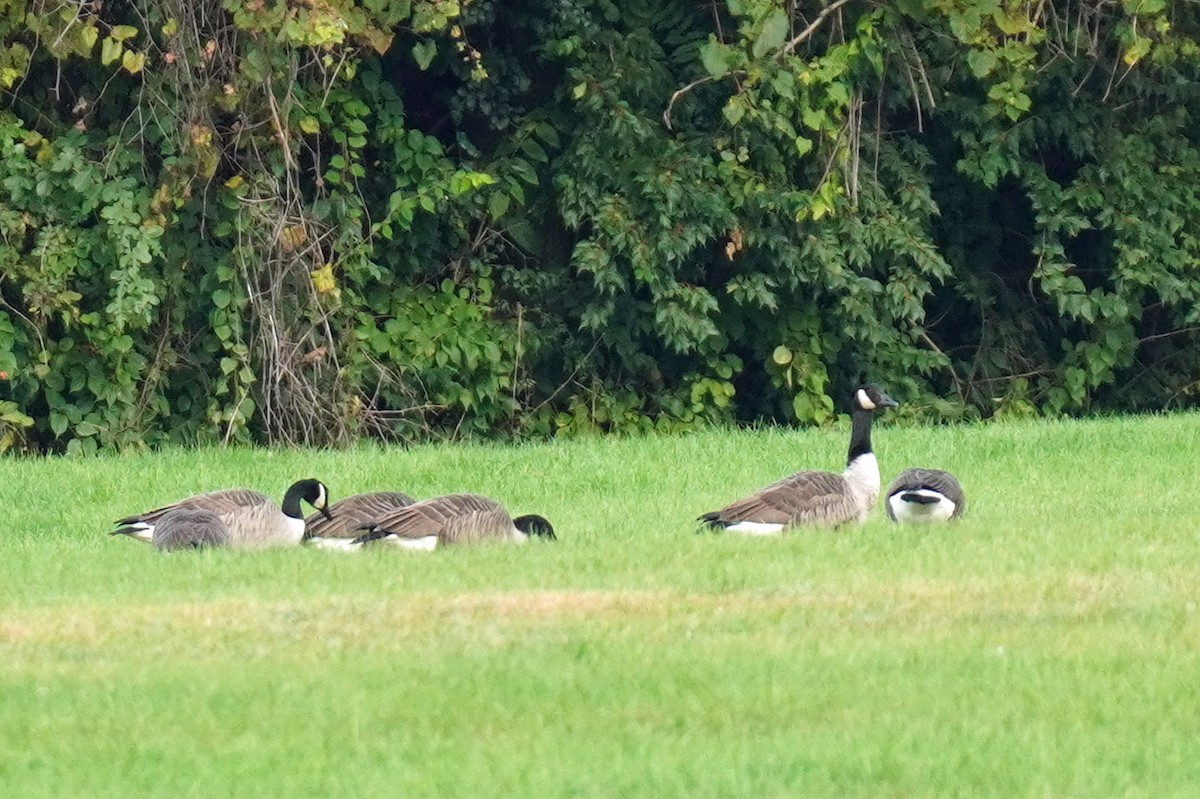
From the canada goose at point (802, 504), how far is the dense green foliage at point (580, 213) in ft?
22.6

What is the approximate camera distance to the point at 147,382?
19.9 m

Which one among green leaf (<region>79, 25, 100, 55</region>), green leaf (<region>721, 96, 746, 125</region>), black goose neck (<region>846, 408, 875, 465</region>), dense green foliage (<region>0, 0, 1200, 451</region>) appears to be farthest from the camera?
green leaf (<region>721, 96, 746, 125</region>)

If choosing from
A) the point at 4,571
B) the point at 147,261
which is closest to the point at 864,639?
the point at 4,571

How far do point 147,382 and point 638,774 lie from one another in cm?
1405

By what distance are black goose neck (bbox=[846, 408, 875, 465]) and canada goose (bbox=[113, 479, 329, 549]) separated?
3290mm

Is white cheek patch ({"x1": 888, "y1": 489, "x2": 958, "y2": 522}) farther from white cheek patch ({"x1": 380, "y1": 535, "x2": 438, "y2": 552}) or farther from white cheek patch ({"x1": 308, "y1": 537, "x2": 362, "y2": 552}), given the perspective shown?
white cheek patch ({"x1": 308, "y1": 537, "x2": 362, "y2": 552})

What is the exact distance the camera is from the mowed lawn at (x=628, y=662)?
6.76 metres

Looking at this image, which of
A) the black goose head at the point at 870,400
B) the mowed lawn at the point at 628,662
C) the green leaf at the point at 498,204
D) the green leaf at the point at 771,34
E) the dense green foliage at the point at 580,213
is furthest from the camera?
the green leaf at the point at 498,204

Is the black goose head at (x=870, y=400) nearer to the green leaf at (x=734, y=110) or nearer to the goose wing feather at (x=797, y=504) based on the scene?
the goose wing feather at (x=797, y=504)

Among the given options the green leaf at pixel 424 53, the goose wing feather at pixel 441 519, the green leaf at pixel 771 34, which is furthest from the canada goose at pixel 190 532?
the green leaf at pixel 771 34

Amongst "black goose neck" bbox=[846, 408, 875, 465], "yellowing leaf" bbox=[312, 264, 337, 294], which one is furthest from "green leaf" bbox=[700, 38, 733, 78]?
"black goose neck" bbox=[846, 408, 875, 465]

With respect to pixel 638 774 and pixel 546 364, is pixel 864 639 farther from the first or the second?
pixel 546 364

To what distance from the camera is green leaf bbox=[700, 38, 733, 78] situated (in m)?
19.0

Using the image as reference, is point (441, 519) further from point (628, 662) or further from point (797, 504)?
point (628, 662)
